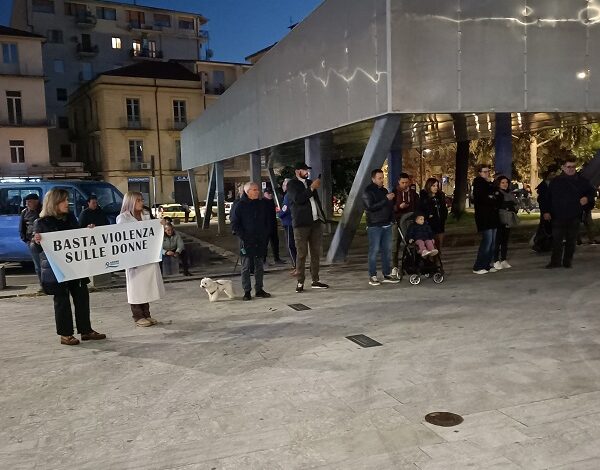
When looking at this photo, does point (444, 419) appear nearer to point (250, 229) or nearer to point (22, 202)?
point (250, 229)

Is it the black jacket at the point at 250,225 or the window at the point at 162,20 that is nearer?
the black jacket at the point at 250,225

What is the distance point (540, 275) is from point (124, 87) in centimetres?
4166

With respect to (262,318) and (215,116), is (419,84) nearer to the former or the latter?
(262,318)

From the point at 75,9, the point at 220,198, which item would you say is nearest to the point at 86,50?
the point at 75,9

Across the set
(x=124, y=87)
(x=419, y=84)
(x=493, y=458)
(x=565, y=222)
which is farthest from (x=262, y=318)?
(x=124, y=87)

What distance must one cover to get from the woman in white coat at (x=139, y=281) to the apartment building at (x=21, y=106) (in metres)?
36.1

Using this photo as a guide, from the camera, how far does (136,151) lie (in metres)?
46.2

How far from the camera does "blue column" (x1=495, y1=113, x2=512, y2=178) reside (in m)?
11.8

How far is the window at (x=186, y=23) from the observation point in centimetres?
6127

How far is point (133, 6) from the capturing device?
57281 mm

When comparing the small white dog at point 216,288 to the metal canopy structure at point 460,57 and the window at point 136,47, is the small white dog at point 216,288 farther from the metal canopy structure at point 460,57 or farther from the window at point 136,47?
the window at point 136,47

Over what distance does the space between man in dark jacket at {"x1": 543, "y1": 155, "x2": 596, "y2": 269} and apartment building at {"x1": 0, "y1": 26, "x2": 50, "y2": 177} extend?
37495mm

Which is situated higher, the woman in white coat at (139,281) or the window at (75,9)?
the window at (75,9)

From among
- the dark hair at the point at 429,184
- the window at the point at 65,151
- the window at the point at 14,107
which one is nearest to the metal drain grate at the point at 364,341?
the dark hair at the point at 429,184
